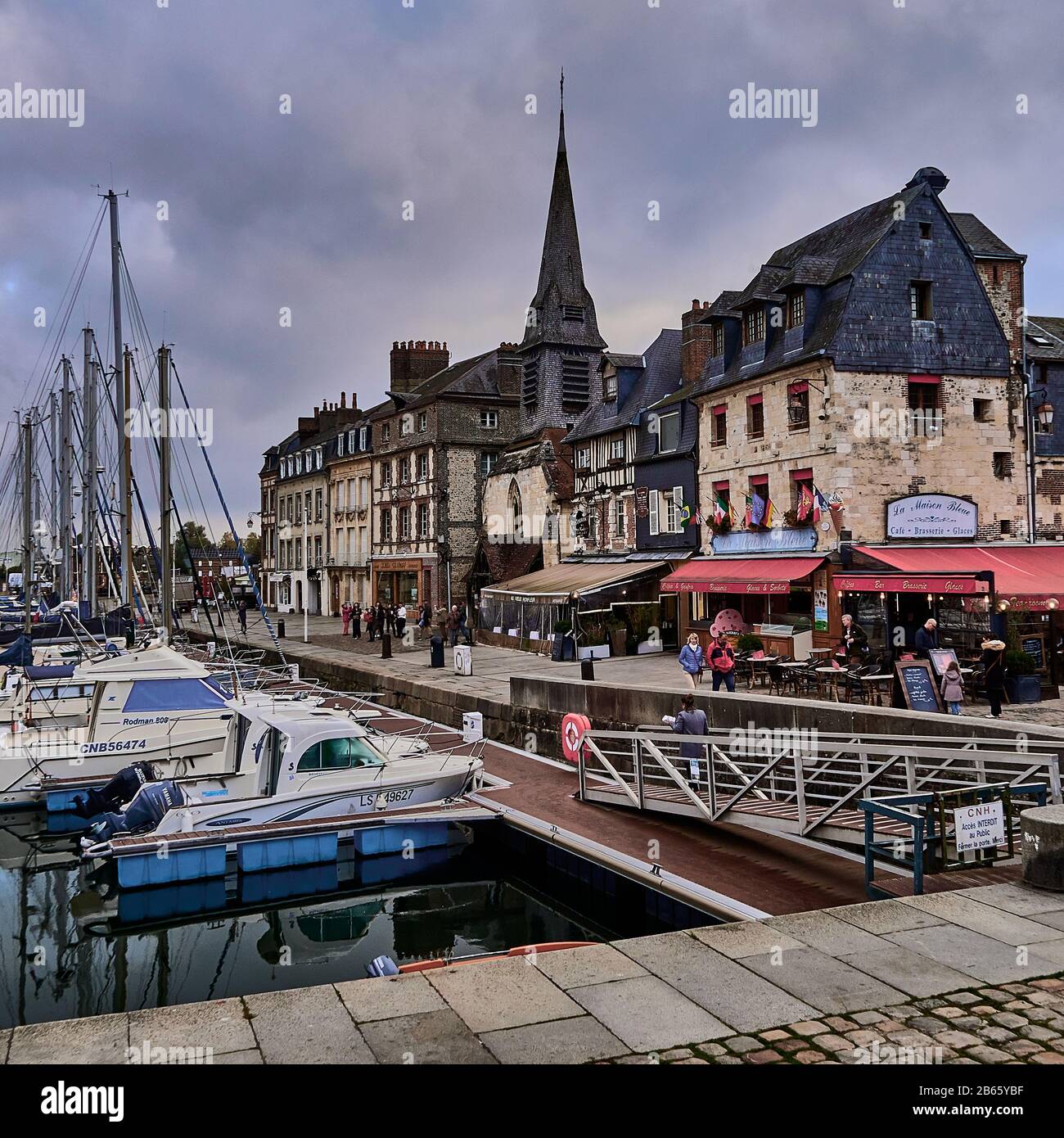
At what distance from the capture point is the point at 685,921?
1030 cm

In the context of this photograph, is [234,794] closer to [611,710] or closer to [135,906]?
[135,906]

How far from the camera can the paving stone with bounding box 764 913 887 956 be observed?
257 inches

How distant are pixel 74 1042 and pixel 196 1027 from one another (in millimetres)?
615

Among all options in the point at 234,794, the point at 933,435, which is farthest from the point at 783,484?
the point at 234,794

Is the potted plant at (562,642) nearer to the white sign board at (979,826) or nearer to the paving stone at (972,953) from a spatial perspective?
the white sign board at (979,826)

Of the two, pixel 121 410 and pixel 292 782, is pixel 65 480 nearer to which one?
pixel 121 410

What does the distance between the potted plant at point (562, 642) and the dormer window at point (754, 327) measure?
31.2 ft

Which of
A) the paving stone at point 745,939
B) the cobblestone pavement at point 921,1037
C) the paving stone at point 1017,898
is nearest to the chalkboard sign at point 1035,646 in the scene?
the paving stone at point 1017,898

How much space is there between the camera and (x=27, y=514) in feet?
121

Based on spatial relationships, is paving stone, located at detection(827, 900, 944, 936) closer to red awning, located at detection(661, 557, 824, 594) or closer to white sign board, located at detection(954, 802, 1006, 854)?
white sign board, located at detection(954, 802, 1006, 854)

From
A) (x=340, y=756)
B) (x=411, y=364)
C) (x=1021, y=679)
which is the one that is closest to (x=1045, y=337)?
(x=1021, y=679)

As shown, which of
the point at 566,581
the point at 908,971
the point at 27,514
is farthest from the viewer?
the point at 27,514

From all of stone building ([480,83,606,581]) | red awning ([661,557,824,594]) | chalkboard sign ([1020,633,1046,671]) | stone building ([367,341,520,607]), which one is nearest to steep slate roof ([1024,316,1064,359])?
red awning ([661,557,824,594])
